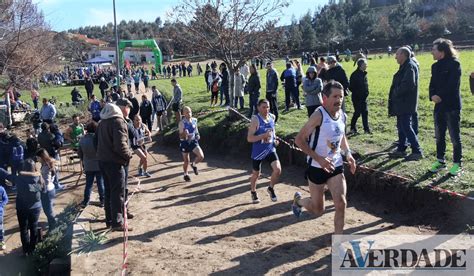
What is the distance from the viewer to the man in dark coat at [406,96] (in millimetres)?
8336

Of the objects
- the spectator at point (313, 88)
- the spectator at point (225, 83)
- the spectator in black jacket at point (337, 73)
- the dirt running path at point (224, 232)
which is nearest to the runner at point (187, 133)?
the dirt running path at point (224, 232)

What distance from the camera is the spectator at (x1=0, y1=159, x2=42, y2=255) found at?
7789 mm

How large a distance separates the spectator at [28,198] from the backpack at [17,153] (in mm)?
3592

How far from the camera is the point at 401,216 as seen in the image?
7477mm

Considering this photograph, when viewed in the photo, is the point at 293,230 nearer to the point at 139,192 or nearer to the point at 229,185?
the point at 229,185

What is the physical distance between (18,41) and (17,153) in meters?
3.16

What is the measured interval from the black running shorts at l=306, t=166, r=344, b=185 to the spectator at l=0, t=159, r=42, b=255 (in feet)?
15.7

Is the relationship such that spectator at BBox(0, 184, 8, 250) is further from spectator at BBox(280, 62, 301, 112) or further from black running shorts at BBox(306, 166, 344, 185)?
spectator at BBox(280, 62, 301, 112)

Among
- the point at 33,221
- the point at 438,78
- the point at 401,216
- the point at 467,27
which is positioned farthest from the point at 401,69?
the point at 467,27

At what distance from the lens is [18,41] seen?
12445 mm

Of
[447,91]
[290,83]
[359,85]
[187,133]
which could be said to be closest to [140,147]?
[187,133]

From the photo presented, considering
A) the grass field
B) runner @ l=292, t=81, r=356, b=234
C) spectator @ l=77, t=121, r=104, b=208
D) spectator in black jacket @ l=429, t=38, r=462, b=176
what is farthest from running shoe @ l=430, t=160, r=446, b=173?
spectator @ l=77, t=121, r=104, b=208

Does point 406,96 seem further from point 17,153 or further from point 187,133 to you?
point 17,153

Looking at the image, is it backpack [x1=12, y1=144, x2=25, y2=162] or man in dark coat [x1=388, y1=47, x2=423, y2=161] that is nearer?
man in dark coat [x1=388, y1=47, x2=423, y2=161]
